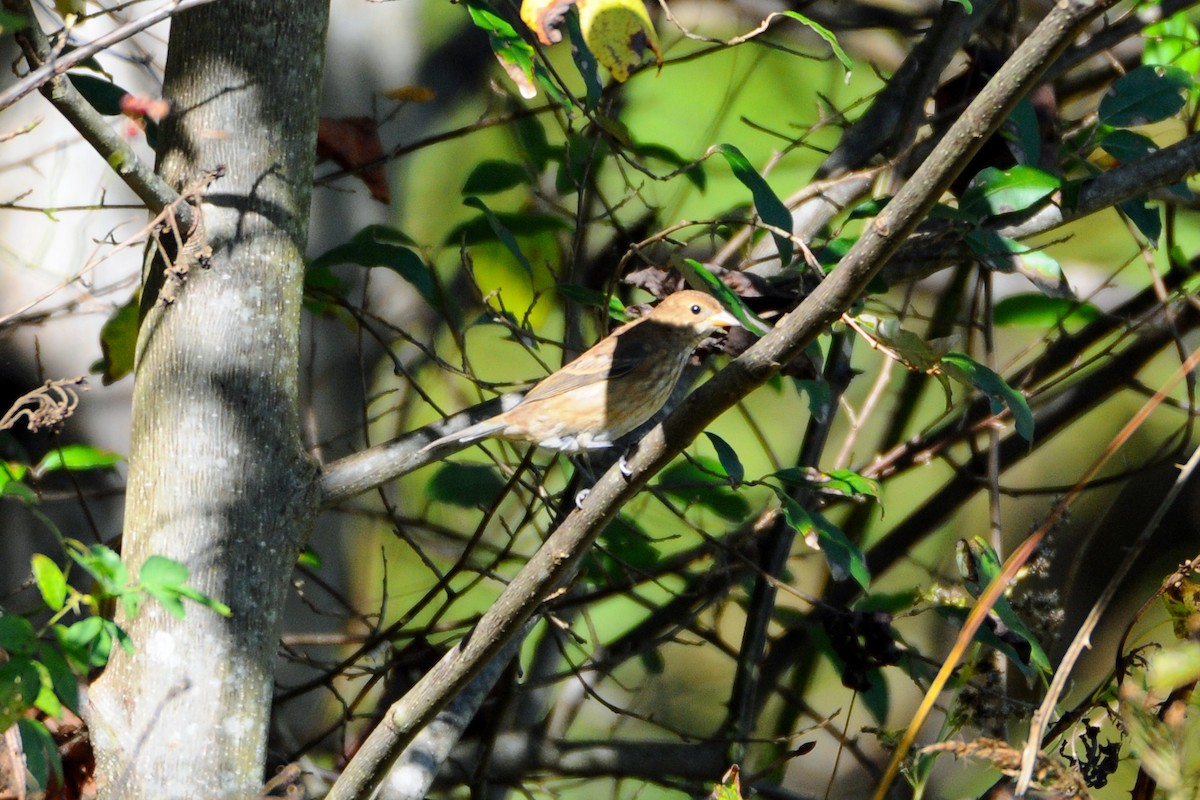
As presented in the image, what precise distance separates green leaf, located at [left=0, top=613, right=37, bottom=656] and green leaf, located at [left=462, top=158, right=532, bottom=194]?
5.62 ft

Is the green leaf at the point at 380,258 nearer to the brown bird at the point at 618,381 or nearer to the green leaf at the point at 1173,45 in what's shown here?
the brown bird at the point at 618,381

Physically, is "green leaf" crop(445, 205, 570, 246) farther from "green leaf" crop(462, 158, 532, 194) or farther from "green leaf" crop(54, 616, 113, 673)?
"green leaf" crop(54, 616, 113, 673)

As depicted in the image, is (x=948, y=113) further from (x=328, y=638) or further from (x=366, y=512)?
(x=328, y=638)

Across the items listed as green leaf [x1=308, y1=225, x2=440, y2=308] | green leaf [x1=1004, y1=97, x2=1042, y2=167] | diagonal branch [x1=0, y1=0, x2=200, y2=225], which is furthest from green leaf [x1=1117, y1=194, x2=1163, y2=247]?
diagonal branch [x1=0, y1=0, x2=200, y2=225]

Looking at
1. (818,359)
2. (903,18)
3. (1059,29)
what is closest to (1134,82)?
(818,359)

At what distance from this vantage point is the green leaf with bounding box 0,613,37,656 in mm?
1373

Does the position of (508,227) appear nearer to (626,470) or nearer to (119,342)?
(119,342)

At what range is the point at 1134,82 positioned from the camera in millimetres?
2475

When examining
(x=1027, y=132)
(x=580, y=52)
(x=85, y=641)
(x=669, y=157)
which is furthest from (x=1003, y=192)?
(x=85, y=641)

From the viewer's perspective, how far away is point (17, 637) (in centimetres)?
138

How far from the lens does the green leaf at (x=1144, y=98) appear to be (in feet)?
8.04

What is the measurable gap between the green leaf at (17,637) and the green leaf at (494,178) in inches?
67.4

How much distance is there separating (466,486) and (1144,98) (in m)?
1.83

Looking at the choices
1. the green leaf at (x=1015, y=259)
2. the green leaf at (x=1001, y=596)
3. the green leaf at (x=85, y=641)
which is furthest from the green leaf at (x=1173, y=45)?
the green leaf at (x=85, y=641)
